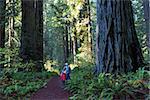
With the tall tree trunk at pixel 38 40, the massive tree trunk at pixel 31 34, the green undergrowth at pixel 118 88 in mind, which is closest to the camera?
the green undergrowth at pixel 118 88

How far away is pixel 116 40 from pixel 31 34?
9.40 m

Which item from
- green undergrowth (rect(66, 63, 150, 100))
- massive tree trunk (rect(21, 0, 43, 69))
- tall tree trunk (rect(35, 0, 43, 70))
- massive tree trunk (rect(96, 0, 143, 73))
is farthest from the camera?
tall tree trunk (rect(35, 0, 43, 70))

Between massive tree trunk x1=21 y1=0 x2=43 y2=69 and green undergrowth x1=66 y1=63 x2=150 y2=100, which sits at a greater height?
massive tree trunk x1=21 y1=0 x2=43 y2=69

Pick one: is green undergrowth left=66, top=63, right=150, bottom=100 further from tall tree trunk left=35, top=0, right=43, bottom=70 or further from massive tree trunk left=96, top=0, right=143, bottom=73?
tall tree trunk left=35, top=0, right=43, bottom=70

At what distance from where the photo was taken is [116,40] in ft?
27.6

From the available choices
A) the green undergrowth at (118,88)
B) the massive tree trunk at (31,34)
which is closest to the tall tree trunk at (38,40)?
the massive tree trunk at (31,34)

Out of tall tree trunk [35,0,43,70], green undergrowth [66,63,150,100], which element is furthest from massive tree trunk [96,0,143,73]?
tall tree trunk [35,0,43,70]

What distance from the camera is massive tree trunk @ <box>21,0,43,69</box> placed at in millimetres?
16719

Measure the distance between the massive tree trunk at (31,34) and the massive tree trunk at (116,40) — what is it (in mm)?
8558

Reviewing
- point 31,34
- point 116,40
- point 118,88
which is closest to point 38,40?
point 31,34

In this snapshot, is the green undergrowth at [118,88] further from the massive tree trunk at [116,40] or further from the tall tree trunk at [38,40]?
the tall tree trunk at [38,40]

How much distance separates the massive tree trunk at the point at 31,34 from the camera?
16.7 m

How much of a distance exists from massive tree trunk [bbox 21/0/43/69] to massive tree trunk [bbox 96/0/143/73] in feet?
28.1

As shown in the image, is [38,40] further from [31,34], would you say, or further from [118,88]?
[118,88]
